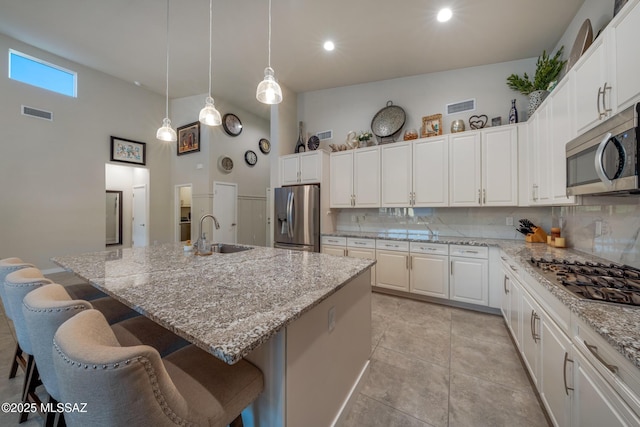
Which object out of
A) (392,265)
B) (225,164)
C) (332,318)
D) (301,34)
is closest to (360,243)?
(392,265)

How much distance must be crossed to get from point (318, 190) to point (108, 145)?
180 inches

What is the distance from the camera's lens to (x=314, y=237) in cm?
376

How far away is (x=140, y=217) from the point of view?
5.74 m

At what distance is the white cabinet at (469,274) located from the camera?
2.83 metres

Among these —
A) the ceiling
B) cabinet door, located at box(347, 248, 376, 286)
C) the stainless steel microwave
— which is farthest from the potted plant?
cabinet door, located at box(347, 248, 376, 286)

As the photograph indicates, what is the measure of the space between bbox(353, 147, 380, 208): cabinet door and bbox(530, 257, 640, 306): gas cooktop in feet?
7.07

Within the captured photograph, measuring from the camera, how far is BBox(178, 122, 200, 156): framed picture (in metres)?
5.47

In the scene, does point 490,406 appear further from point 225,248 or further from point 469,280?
point 225,248

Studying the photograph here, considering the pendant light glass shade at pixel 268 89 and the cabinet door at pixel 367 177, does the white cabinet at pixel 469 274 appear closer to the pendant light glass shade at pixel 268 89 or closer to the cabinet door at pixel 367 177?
the cabinet door at pixel 367 177

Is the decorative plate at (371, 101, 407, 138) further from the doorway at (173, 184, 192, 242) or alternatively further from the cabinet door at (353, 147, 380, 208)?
the doorway at (173, 184, 192, 242)

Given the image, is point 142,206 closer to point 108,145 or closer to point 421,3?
point 108,145

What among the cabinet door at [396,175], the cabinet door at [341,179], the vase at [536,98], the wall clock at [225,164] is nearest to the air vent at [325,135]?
the cabinet door at [341,179]

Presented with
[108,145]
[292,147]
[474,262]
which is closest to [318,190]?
[292,147]

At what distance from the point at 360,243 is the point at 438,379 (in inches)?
77.2
